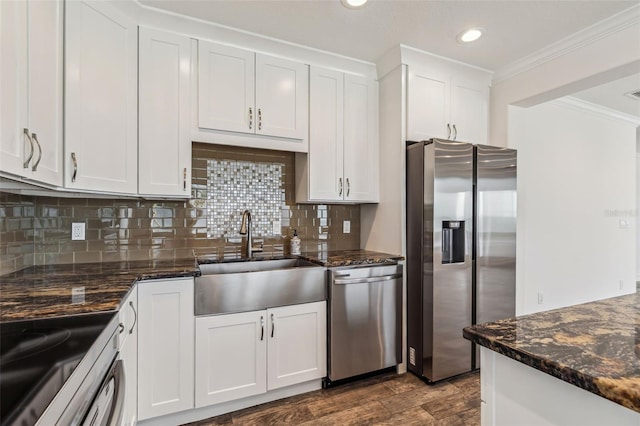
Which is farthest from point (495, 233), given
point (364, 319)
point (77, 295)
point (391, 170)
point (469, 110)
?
point (77, 295)

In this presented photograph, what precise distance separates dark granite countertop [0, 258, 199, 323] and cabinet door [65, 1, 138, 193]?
50 cm

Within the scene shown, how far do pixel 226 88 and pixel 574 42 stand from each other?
103 inches

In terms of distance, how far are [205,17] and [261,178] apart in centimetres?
122

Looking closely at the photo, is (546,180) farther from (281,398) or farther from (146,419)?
(146,419)

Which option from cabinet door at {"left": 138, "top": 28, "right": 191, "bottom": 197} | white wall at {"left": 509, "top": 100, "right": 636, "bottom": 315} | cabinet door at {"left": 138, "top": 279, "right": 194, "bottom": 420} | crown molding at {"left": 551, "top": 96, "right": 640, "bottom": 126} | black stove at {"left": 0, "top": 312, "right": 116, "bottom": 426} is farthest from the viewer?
crown molding at {"left": 551, "top": 96, "right": 640, "bottom": 126}

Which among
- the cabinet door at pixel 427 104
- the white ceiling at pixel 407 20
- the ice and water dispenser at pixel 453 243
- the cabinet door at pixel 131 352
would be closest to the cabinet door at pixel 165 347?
the cabinet door at pixel 131 352

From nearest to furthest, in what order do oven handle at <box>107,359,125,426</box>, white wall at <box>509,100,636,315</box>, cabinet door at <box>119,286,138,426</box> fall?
oven handle at <box>107,359,125,426</box>, cabinet door at <box>119,286,138,426</box>, white wall at <box>509,100,636,315</box>

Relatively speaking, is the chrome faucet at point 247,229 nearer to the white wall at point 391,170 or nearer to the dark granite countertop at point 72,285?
the dark granite countertop at point 72,285

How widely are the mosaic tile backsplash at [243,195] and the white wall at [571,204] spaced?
226cm

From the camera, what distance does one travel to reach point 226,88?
2295 millimetres

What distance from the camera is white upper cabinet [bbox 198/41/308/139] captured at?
88.4 inches

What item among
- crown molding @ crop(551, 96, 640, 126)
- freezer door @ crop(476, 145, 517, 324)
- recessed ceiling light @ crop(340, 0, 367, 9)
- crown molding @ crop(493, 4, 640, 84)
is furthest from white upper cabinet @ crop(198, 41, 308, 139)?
crown molding @ crop(551, 96, 640, 126)

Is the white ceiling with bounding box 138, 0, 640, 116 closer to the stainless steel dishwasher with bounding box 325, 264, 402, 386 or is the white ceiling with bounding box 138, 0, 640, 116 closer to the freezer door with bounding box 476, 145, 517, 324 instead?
the freezer door with bounding box 476, 145, 517, 324

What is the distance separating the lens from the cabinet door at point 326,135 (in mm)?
2619
